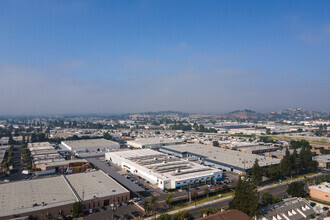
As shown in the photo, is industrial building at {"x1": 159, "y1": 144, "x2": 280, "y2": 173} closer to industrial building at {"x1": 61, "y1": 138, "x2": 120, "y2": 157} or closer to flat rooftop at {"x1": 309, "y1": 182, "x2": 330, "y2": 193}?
flat rooftop at {"x1": 309, "y1": 182, "x2": 330, "y2": 193}

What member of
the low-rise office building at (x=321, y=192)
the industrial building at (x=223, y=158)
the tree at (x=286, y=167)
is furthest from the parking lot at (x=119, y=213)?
the tree at (x=286, y=167)

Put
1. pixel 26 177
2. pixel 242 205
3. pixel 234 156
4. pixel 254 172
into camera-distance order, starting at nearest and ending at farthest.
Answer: pixel 242 205, pixel 254 172, pixel 26 177, pixel 234 156

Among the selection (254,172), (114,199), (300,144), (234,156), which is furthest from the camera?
(300,144)

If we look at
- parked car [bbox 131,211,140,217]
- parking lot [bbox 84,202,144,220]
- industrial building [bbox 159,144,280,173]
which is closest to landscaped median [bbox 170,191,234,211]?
parked car [bbox 131,211,140,217]

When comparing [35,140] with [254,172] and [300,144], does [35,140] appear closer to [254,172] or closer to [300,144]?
[254,172]

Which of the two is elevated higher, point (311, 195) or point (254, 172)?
point (254, 172)

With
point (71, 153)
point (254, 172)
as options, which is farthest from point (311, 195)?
point (71, 153)
